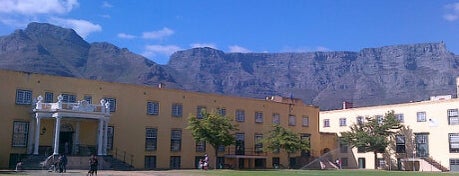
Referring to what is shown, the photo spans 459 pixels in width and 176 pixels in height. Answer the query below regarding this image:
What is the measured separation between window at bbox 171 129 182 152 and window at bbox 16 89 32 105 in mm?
15585

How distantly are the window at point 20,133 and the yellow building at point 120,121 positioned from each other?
78mm

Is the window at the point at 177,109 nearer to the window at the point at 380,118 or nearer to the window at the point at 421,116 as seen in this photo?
the window at the point at 380,118

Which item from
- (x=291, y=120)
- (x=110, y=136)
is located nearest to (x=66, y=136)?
(x=110, y=136)

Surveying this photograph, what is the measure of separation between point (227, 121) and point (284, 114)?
16814 mm

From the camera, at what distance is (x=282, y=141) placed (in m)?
62.7

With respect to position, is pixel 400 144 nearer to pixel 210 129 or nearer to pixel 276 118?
pixel 276 118

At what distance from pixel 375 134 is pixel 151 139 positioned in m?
28.6

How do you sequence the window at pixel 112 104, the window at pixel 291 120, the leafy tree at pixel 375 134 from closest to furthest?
the window at pixel 112 104, the leafy tree at pixel 375 134, the window at pixel 291 120

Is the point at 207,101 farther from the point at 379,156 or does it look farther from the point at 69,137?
the point at 379,156

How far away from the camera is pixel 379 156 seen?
72.3m

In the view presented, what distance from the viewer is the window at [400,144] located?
69.8m

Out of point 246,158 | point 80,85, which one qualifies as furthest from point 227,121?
point 80,85

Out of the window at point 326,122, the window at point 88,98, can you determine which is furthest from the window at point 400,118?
the window at point 88,98

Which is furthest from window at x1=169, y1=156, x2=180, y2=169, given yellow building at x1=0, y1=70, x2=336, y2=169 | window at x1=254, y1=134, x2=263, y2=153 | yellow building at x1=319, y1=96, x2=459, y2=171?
yellow building at x1=319, y1=96, x2=459, y2=171
